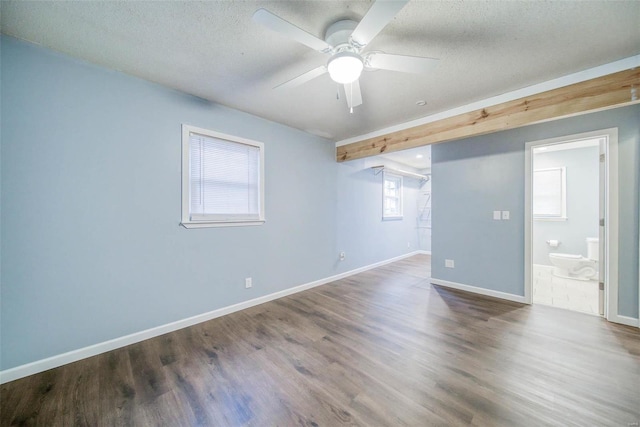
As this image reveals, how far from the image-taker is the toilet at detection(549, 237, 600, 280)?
392 cm

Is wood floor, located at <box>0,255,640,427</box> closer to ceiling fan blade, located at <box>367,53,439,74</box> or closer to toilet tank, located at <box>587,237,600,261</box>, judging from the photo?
ceiling fan blade, located at <box>367,53,439,74</box>

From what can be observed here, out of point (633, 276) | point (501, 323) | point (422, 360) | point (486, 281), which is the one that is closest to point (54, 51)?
point (422, 360)

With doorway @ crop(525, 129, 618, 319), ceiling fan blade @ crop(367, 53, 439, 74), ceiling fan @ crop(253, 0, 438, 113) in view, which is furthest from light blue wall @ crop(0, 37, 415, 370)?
doorway @ crop(525, 129, 618, 319)

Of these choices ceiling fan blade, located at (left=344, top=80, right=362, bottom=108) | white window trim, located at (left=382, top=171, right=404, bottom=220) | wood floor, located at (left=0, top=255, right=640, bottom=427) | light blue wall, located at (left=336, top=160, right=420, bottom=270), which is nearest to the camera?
wood floor, located at (left=0, top=255, right=640, bottom=427)

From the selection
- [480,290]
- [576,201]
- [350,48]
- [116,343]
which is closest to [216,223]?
[116,343]

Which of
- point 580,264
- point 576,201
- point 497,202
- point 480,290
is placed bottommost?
point 480,290

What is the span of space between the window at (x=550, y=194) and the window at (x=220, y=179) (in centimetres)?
589

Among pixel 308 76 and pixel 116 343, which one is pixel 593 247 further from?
pixel 116 343

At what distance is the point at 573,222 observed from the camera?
182 inches

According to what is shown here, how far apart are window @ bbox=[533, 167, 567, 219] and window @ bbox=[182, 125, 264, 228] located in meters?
5.89

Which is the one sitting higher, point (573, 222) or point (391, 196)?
point (391, 196)

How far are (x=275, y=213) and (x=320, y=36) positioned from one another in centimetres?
220

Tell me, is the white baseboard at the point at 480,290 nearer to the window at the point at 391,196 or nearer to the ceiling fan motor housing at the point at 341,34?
the window at the point at 391,196

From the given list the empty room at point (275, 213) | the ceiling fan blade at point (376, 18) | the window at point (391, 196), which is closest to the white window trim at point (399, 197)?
the window at point (391, 196)
